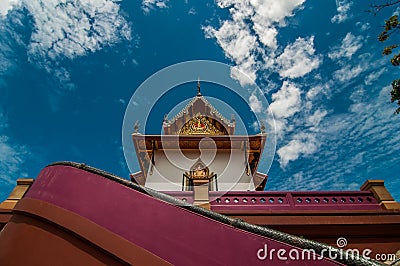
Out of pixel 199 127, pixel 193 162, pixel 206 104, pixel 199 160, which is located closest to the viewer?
Answer: pixel 193 162

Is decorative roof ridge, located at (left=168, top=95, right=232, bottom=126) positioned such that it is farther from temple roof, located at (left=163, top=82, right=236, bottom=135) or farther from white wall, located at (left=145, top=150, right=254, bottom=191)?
white wall, located at (left=145, top=150, right=254, bottom=191)

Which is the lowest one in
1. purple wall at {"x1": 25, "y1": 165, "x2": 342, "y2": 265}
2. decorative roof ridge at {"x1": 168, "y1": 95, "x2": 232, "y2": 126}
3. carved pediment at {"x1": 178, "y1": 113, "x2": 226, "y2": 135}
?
purple wall at {"x1": 25, "y1": 165, "x2": 342, "y2": 265}

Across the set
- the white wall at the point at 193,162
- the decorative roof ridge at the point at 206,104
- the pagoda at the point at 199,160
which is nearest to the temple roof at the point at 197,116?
the decorative roof ridge at the point at 206,104

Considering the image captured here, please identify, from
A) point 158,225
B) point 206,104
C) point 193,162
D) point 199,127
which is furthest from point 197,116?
point 158,225

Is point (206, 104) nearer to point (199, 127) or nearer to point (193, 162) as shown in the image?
point (199, 127)

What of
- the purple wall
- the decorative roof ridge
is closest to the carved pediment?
the decorative roof ridge

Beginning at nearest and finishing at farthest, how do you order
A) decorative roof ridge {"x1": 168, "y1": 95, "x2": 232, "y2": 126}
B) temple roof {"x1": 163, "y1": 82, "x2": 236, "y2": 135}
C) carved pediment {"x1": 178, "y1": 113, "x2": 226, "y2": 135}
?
1. carved pediment {"x1": 178, "y1": 113, "x2": 226, "y2": 135}
2. temple roof {"x1": 163, "y1": 82, "x2": 236, "y2": 135}
3. decorative roof ridge {"x1": 168, "y1": 95, "x2": 232, "y2": 126}

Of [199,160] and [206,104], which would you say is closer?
[199,160]

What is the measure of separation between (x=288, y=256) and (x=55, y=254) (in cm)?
164

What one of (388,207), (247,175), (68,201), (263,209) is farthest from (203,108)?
(68,201)

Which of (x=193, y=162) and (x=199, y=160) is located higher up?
(x=199, y=160)

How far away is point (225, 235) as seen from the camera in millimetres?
1741

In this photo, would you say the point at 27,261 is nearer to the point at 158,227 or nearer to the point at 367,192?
the point at 158,227

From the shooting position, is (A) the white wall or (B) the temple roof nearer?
(A) the white wall
